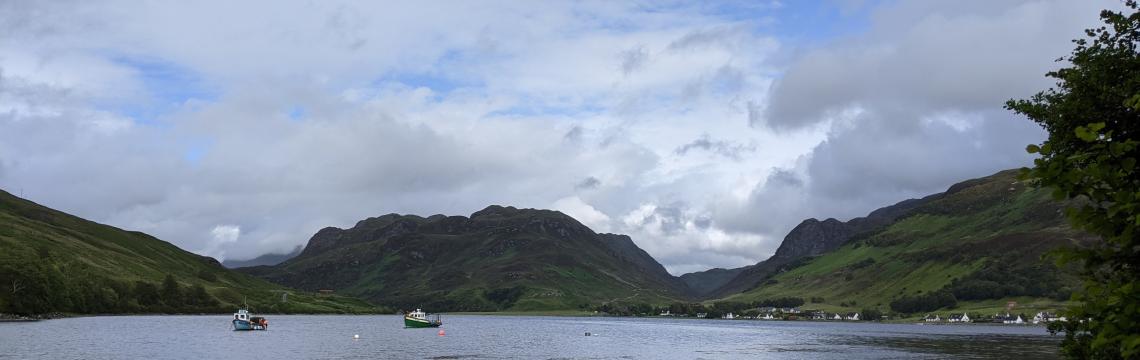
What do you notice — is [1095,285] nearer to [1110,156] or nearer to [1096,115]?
[1110,156]

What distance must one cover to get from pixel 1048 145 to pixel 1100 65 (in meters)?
36.6

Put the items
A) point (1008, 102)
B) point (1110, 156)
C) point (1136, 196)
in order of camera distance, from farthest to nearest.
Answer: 1. point (1008, 102)
2. point (1110, 156)
3. point (1136, 196)

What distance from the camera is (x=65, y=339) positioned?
166250 millimetres

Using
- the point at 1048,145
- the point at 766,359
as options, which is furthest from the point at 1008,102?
the point at 766,359

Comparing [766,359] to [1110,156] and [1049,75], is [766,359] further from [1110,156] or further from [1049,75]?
[1110,156]

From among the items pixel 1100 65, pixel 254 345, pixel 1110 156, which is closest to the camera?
pixel 1110 156

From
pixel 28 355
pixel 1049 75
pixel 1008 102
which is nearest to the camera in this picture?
pixel 1049 75

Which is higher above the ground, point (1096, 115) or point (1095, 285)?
point (1096, 115)

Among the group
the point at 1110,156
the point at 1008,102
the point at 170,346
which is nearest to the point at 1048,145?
the point at 1110,156

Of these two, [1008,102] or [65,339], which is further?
[65,339]

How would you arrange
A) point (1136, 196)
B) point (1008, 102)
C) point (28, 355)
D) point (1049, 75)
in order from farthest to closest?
point (28, 355) < point (1008, 102) < point (1049, 75) < point (1136, 196)

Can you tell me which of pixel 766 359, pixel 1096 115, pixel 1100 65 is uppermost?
pixel 1100 65

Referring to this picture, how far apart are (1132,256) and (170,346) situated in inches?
7034

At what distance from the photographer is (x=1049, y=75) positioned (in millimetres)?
52875
